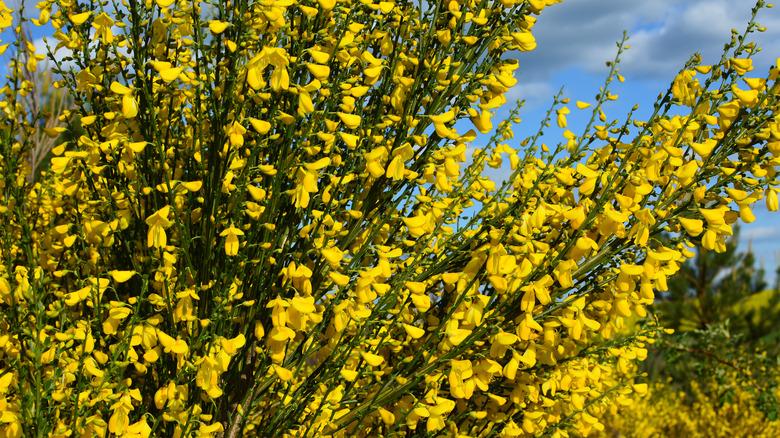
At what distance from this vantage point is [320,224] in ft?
5.42

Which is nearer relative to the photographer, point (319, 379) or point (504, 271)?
point (504, 271)

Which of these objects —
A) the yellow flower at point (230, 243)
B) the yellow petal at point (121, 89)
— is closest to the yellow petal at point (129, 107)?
the yellow petal at point (121, 89)

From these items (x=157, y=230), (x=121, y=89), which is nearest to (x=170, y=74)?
(x=121, y=89)

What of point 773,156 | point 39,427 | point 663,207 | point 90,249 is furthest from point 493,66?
point 39,427

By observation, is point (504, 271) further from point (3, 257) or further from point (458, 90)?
point (3, 257)

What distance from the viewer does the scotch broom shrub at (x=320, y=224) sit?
5.08 feet

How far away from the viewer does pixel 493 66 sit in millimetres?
1892

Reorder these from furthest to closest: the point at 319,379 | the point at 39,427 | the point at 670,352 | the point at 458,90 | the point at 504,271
Result: 1. the point at 670,352
2. the point at 458,90
3. the point at 319,379
4. the point at 504,271
5. the point at 39,427

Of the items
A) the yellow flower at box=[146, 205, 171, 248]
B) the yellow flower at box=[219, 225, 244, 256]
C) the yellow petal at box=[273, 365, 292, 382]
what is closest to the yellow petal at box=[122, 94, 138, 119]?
the yellow flower at box=[146, 205, 171, 248]

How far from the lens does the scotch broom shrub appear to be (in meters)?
1.55

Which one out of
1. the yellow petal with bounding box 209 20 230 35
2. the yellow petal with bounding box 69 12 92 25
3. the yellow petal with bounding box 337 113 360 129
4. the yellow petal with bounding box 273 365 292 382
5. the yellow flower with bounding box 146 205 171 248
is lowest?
the yellow petal with bounding box 273 365 292 382

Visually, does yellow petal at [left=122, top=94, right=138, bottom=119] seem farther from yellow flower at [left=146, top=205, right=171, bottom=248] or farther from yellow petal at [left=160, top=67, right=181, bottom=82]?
yellow flower at [left=146, top=205, right=171, bottom=248]

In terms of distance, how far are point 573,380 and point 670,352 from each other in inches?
140

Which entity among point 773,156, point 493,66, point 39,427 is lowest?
point 39,427
